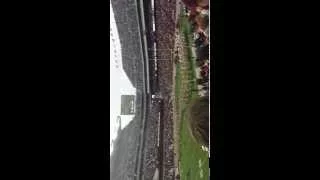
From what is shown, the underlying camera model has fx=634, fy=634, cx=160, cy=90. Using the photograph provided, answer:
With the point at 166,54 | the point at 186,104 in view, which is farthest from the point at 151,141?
the point at 166,54

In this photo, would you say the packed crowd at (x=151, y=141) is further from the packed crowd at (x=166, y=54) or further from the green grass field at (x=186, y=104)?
the green grass field at (x=186, y=104)

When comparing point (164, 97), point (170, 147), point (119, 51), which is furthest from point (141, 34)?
point (170, 147)

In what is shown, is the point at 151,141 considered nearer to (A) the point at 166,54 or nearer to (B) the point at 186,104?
(B) the point at 186,104

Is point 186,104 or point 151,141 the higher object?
point 186,104

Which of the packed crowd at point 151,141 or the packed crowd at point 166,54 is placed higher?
the packed crowd at point 166,54

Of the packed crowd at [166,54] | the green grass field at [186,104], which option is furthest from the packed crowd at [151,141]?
the green grass field at [186,104]

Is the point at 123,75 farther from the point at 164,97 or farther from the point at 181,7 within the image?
the point at 181,7

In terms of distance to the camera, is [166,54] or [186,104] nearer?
[166,54]

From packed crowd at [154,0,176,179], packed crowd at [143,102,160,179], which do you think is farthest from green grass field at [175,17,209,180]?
packed crowd at [143,102,160,179]
